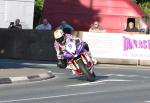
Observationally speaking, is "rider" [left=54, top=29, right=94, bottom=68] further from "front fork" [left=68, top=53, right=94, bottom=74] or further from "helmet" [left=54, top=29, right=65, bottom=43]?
"front fork" [left=68, top=53, right=94, bottom=74]

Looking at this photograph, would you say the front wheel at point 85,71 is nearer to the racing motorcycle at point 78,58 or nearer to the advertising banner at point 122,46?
the racing motorcycle at point 78,58

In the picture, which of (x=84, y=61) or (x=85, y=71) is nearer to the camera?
(x=85, y=71)

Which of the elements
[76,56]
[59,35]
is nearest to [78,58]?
[76,56]

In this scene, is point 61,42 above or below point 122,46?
above

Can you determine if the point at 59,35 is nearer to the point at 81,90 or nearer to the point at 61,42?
the point at 61,42

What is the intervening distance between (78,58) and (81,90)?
8.44 feet

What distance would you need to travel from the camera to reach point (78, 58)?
19422 millimetres

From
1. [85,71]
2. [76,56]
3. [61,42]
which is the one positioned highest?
[61,42]

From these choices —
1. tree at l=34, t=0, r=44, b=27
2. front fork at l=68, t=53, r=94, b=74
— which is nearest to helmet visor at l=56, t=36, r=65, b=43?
front fork at l=68, t=53, r=94, b=74

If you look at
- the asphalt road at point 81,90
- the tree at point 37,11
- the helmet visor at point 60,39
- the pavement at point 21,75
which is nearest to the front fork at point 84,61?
the asphalt road at point 81,90

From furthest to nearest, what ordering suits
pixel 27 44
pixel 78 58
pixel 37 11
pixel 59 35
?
pixel 37 11 < pixel 27 44 < pixel 78 58 < pixel 59 35

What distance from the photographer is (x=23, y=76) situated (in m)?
19.8

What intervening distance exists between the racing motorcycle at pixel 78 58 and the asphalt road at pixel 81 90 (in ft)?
0.91

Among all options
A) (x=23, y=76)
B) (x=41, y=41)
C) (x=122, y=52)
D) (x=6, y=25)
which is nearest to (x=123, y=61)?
(x=122, y=52)
